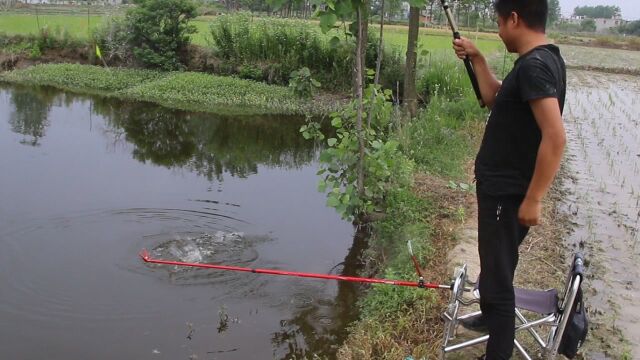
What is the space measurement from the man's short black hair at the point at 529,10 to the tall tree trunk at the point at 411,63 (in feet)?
24.0

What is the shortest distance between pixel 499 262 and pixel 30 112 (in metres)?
11.3

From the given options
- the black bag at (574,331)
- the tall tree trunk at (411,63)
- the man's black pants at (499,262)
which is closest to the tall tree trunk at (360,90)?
the man's black pants at (499,262)

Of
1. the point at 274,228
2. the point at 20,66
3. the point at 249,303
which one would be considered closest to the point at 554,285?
the point at 249,303

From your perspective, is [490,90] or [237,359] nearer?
[490,90]

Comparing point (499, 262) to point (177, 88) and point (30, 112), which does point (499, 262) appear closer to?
point (30, 112)

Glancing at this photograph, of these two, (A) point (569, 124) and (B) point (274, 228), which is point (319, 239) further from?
(A) point (569, 124)

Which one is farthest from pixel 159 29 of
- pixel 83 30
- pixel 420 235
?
pixel 420 235

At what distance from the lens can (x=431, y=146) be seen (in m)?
8.04

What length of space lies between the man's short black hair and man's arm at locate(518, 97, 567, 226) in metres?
0.43

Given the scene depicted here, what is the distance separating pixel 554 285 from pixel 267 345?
2.12 metres

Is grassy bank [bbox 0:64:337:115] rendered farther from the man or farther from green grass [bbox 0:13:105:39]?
the man

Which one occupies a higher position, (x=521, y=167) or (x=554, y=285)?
(x=521, y=167)

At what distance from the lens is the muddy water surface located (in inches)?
168

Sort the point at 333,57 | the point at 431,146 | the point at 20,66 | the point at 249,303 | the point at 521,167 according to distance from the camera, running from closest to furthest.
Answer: the point at 521,167 → the point at 249,303 → the point at 431,146 → the point at 333,57 → the point at 20,66
